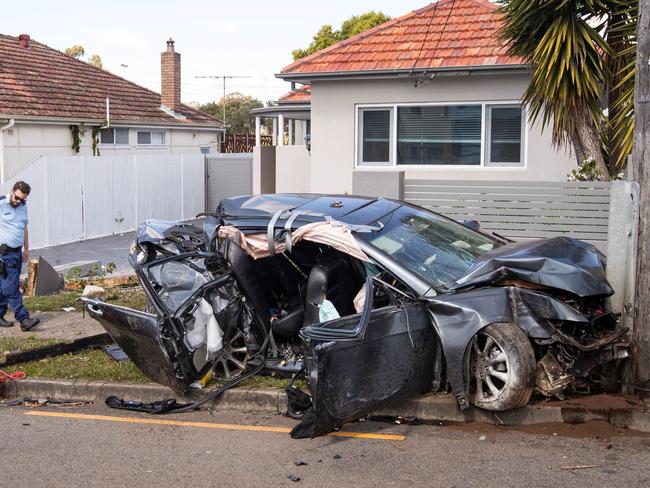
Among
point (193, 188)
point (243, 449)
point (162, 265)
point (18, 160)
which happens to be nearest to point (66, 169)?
point (18, 160)

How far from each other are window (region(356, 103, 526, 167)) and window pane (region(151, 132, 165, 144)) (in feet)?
46.4

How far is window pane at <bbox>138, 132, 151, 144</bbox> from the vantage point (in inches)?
1067

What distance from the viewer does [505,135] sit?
14352 millimetres

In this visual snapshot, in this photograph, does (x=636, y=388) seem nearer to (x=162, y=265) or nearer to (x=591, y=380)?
(x=591, y=380)

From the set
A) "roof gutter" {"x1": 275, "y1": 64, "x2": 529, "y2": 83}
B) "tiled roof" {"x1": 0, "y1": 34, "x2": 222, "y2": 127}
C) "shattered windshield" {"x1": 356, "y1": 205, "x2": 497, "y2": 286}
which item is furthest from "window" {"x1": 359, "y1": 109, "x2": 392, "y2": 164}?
"tiled roof" {"x1": 0, "y1": 34, "x2": 222, "y2": 127}

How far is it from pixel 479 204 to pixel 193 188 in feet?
42.9

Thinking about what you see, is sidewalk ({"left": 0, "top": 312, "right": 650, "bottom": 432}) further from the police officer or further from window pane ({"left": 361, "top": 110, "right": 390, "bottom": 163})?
window pane ({"left": 361, "top": 110, "right": 390, "bottom": 163})

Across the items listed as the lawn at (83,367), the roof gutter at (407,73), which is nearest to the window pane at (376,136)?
the roof gutter at (407,73)

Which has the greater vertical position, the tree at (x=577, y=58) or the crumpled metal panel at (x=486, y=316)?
the tree at (x=577, y=58)

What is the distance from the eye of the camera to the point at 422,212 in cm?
790

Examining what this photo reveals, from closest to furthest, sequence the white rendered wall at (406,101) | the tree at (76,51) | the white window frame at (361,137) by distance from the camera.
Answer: the white rendered wall at (406,101)
the white window frame at (361,137)
the tree at (76,51)

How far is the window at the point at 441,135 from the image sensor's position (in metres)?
14.3

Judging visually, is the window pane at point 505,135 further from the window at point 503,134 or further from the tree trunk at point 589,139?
the tree trunk at point 589,139

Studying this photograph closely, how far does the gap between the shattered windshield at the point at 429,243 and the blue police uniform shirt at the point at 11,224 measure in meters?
4.61
